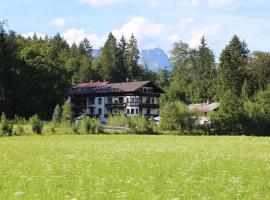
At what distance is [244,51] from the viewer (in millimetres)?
123000

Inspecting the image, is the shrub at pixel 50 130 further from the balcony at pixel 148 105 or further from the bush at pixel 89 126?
the balcony at pixel 148 105

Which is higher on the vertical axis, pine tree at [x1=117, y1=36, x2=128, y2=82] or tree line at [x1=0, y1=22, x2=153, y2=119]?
pine tree at [x1=117, y1=36, x2=128, y2=82]

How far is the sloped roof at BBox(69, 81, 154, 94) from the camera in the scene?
112m

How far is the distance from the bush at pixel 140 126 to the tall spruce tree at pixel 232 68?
1931 inches

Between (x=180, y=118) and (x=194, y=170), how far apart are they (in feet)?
169

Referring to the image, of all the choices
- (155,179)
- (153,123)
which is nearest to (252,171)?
(155,179)

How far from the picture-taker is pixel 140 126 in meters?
66.0

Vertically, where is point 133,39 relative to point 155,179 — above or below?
above

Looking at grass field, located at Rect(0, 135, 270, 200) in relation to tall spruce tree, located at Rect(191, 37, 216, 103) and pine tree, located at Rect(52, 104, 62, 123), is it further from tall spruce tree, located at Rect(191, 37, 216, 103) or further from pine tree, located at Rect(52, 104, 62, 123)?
tall spruce tree, located at Rect(191, 37, 216, 103)

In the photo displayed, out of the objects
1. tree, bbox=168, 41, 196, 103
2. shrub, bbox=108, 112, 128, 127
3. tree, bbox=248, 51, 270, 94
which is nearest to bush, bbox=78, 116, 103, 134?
shrub, bbox=108, 112, 128, 127

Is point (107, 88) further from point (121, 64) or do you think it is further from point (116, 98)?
point (121, 64)

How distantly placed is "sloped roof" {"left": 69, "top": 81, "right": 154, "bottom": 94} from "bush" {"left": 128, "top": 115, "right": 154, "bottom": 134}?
4435 centimetres

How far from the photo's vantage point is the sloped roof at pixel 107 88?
369 feet

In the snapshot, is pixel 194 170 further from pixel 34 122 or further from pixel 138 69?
pixel 138 69
